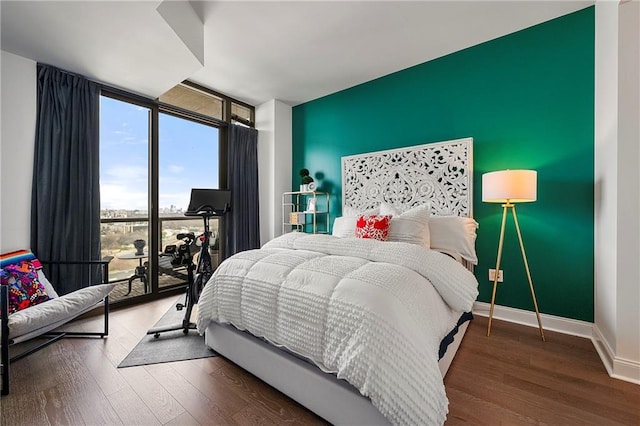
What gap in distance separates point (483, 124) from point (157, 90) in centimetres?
357

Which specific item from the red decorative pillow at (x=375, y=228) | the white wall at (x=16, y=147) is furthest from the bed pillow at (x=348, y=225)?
the white wall at (x=16, y=147)

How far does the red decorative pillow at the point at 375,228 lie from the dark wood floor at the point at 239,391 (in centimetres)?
110

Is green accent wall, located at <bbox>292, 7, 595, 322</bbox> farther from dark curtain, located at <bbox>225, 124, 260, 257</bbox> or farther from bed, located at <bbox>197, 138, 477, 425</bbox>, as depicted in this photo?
dark curtain, located at <bbox>225, 124, 260, 257</bbox>

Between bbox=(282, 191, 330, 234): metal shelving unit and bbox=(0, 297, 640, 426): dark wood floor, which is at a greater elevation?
bbox=(282, 191, 330, 234): metal shelving unit

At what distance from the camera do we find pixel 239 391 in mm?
1582

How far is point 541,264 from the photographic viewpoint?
248 centimetres

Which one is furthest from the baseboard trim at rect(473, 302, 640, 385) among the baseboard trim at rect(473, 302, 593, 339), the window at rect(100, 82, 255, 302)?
the window at rect(100, 82, 255, 302)

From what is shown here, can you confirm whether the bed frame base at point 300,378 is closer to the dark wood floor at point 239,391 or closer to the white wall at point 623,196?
the dark wood floor at point 239,391

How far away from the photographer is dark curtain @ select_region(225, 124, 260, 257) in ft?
13.0

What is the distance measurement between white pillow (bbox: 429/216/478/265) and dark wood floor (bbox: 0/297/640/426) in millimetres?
800

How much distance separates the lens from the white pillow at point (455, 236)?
2.52 m

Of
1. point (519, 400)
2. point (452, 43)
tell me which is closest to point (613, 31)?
point (452, 43)

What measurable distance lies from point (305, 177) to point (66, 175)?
2.64 meters

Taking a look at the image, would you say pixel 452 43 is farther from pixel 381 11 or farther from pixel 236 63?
pixel 236 63
